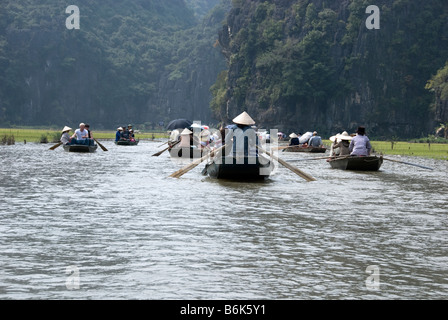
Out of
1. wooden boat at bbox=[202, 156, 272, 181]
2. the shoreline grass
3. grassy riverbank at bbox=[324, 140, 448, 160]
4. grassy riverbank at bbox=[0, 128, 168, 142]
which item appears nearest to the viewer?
wooden boat at bbox=[202, 156, 272, 181]

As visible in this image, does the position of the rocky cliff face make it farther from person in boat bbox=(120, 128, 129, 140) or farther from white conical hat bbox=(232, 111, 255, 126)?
white conical hat bbox=(232, 111, 255, 126)

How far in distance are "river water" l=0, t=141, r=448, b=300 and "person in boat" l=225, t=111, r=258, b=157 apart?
126 cm

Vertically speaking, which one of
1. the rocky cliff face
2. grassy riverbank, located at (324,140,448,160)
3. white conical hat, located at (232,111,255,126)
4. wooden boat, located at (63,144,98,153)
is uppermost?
the rocky cliff face

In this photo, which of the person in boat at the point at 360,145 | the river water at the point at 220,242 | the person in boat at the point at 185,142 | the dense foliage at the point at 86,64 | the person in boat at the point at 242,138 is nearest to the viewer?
the river water at the point at 220,242

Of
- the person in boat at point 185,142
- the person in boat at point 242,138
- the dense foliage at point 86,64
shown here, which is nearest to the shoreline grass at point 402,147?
the person in boat at point 185,142

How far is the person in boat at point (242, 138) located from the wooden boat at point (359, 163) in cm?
538

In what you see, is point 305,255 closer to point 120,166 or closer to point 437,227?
point 437,227

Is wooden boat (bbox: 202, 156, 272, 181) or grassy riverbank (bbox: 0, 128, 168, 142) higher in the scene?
grassy riverbank (bbox: 0, 128, 168, 142)

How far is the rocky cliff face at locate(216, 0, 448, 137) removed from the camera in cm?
8031

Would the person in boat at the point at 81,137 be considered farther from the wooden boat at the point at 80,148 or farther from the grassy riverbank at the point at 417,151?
the grassy riverbank at the point at 417,151

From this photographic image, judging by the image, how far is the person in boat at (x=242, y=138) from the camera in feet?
58.3

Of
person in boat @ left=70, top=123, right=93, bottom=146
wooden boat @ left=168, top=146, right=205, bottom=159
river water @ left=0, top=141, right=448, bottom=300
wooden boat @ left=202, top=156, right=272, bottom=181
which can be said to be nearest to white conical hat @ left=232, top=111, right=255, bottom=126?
wooden boat @ left=202, top=156, right=272, bottom=181

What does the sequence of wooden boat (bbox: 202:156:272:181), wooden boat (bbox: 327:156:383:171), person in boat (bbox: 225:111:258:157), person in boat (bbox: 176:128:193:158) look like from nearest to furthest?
person in boat (bbox: 225:111:258:157), wooden boat (bbox: 202:156:272:181), wooden boat (bbox: 327:156:383:171), person in boat (bbox: 176:128:193:158)
